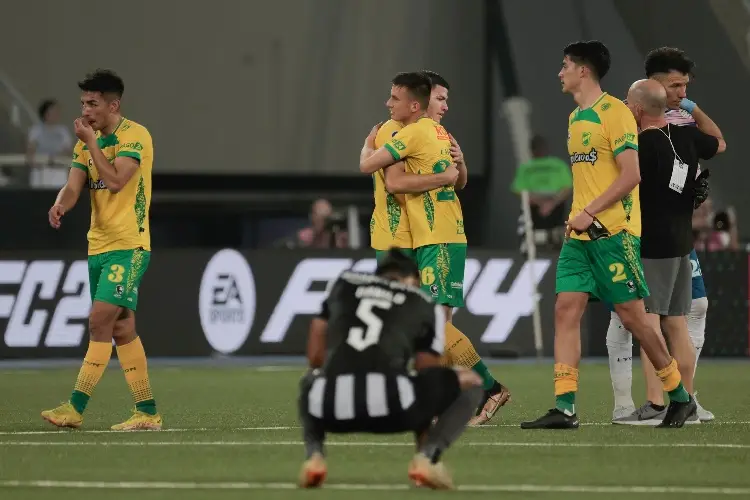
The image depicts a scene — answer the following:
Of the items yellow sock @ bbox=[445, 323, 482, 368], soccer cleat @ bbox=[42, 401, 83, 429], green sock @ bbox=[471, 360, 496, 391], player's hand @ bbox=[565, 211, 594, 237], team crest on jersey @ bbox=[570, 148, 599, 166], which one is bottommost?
soccer cleat @ bbox=[42, 401, 83, 429]

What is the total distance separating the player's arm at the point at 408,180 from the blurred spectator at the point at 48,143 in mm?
10549

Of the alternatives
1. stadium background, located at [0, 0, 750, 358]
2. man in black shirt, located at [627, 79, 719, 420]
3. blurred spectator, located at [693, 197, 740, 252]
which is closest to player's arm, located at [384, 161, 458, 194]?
man in black shirt, located at [627, 79, 719, 420]

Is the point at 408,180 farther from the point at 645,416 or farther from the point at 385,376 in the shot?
the point at 385,376

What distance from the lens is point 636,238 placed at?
983cm

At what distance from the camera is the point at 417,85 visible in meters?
10.1

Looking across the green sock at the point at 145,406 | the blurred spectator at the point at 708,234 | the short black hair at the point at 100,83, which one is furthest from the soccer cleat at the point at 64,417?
the blurred spectator at the point at 708,234

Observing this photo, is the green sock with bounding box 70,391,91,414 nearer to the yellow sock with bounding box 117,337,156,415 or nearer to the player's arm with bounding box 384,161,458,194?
the yellow sock with bounding box 117,337,156,415

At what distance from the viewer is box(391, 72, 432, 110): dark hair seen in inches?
399

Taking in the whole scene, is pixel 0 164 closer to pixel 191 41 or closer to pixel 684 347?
pixel 191 41

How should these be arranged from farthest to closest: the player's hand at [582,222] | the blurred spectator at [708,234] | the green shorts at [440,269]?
the blurred spectator at [708,234]
the green shorts at [440,269]
the player's hand at [582,222]

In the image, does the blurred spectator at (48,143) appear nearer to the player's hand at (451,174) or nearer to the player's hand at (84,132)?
the player's hand at (84,132)

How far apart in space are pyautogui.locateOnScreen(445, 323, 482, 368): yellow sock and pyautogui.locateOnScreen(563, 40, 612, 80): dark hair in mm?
1886

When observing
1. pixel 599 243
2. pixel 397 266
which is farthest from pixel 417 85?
pixel 397 266

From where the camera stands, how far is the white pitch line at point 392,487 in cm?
704
